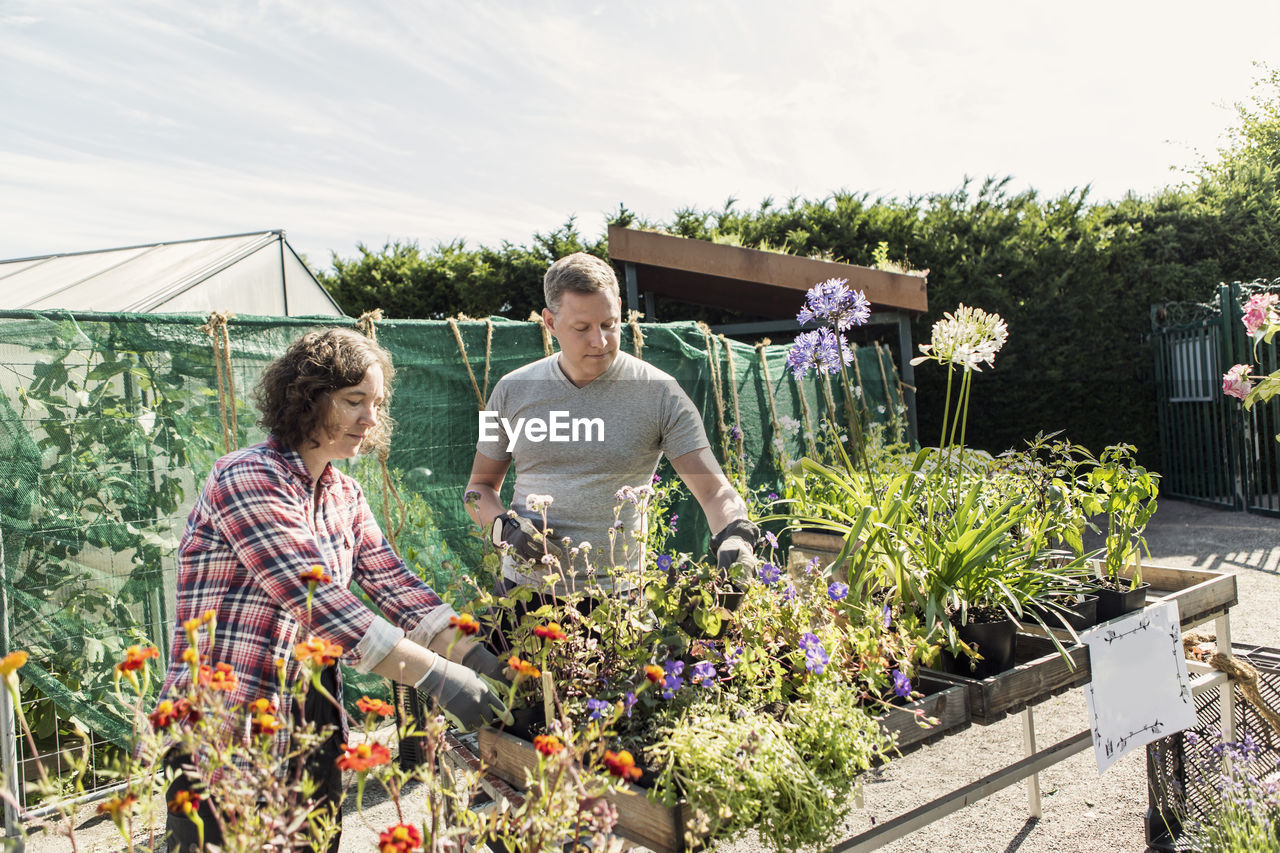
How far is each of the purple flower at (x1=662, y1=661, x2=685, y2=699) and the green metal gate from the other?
789 cm

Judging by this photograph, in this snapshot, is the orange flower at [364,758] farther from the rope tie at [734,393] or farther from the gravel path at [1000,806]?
the rope tie at [734,393]

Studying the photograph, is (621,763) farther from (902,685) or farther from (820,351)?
(820,351)

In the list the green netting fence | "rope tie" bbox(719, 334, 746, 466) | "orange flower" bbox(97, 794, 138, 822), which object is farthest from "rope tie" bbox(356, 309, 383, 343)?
"orange flower" bbox(97, 794, 138, 822)

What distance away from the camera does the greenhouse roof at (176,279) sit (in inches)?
229

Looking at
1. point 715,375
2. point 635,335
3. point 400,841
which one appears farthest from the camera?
point 715,375

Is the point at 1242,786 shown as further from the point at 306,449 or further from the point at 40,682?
the point at 40,682

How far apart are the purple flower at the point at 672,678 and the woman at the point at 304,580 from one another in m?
0.28

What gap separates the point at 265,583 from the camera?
1.40 m

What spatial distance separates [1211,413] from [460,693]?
29.6 ft

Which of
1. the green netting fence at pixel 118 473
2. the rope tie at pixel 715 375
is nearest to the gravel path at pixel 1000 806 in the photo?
the green netting fence at pixel 118 473

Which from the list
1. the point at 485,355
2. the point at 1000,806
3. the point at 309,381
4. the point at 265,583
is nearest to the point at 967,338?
the point at 309,381

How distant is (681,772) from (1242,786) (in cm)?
149

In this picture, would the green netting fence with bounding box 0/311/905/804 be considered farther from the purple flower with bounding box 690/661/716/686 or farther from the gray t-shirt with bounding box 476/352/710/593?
the purple flower with bounding box 690/661/716/686

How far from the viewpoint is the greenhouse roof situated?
5.82 meters
